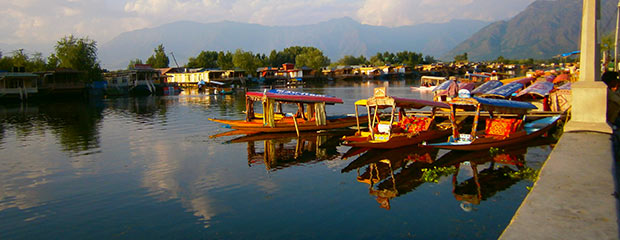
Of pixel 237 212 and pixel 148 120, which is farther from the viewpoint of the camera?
pixel 148 120

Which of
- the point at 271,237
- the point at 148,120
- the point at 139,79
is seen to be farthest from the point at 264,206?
the point at 139,79

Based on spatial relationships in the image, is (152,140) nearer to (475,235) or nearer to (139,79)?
(475,235)

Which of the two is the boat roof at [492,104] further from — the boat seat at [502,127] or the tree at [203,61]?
the tree at [203,61]

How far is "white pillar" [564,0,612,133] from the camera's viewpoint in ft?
34.8

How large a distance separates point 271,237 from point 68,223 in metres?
5.31

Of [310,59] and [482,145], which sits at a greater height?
[310,59]

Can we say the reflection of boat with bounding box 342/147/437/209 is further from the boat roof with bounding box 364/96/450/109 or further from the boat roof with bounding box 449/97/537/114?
the boat roof with bounding box 449/97/537/114

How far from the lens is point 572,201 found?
5766 millimetres

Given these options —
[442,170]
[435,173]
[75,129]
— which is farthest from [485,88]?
[75,129]

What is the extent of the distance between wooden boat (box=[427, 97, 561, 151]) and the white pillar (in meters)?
4.99

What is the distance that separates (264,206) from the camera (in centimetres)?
1147

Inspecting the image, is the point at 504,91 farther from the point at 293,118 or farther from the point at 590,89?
the point at 590,89

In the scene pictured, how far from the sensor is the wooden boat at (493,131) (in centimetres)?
1593

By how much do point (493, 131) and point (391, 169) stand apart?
534cm
